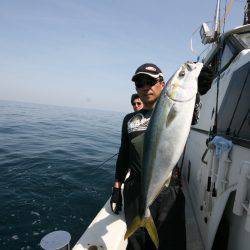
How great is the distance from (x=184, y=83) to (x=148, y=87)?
32.6 inches

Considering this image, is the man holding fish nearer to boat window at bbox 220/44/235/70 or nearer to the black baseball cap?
the black baseball cap

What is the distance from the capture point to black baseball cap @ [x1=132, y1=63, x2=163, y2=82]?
8.56 ft

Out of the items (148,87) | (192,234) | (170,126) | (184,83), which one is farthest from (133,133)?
(192,234)

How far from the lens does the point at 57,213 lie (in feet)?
21.4

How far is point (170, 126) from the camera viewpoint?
1.89m

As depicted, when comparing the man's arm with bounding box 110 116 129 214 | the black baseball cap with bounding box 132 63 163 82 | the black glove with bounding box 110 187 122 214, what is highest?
the black baseball cap with bounding box 132 63 163 82

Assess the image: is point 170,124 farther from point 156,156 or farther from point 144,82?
point 144,82

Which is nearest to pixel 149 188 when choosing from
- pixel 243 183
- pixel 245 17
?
pixel 243 183

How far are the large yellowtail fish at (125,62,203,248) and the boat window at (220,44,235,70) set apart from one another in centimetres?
315

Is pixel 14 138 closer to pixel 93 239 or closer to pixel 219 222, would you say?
pixel 93 239

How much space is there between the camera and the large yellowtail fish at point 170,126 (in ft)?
6.07

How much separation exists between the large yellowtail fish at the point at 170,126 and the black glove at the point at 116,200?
161 centimetres

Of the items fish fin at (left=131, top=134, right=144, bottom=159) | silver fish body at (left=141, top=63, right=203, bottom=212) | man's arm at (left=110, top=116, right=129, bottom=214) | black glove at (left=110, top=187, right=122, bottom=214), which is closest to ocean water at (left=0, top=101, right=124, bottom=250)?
black glove at (left=110, top=187, right=122, bottom=214)

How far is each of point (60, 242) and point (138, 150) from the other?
4.63 ft
